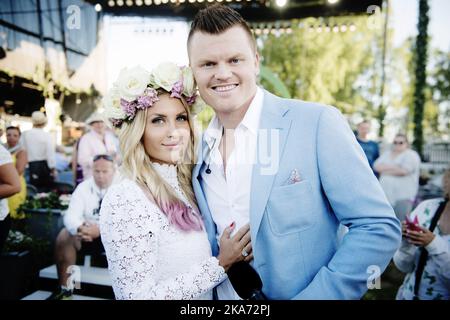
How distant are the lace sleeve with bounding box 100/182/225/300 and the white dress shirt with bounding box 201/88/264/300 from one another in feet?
0.63

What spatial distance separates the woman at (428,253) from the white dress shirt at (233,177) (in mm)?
1195

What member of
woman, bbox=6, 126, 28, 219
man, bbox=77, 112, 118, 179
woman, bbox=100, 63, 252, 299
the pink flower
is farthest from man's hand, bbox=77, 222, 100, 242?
the pink flower

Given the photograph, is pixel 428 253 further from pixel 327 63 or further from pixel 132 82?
pixel 327 63

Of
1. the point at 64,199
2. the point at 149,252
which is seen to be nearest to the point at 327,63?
the point at 64,199

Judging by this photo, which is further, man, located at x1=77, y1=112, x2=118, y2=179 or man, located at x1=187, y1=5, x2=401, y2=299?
man, located at x1=77, y1=112, x2=118, y2=179

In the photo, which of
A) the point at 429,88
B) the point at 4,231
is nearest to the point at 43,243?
the point at 4,231

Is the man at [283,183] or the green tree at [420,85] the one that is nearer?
the man at [283,183]

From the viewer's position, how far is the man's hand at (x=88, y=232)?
278cm

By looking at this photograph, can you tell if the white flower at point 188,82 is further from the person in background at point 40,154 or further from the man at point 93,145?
the man at point 93,145

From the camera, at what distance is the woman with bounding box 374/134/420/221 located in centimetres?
414

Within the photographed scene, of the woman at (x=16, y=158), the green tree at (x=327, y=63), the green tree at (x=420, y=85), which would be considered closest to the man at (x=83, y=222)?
the woman at (x=16, y=158)

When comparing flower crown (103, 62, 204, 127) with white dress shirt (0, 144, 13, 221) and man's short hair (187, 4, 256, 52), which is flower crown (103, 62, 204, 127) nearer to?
man's short hair (187, 4, 256, 52)

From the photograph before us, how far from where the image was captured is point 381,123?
7652 millimetres

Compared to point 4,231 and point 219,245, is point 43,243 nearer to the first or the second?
point 4,231
